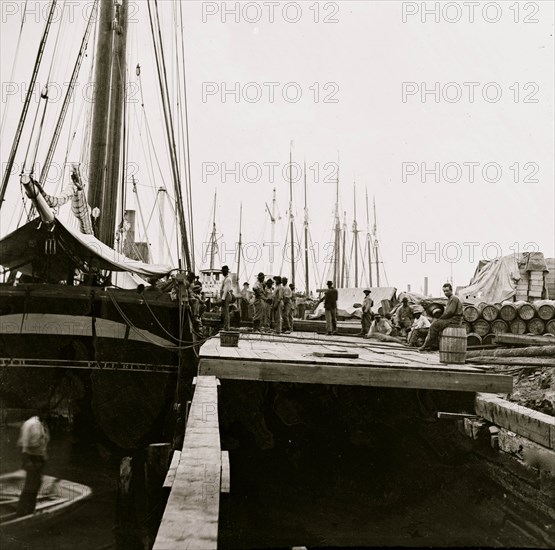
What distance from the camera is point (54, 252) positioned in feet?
35.1

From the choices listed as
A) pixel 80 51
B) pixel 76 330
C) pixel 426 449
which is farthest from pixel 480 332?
pixel 80 51

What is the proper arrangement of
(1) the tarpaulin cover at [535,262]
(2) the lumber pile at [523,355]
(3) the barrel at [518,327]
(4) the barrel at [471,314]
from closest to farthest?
(2) the lumber pile at [523,355] < (4) the barrel at [471,314] < (3) the barrel at [518,327] < (1) the tarpaulin cover at [535,262]

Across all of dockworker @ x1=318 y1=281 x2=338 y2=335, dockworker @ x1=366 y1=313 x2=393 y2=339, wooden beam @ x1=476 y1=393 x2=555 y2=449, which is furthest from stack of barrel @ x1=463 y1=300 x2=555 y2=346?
wooden beam @ x1=476 y1=393 x2=555 y2=449

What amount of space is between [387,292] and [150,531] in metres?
20.6

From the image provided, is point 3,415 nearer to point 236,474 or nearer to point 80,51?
point 236,474

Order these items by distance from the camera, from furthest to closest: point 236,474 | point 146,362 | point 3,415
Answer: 1. point 146,362
2. point 3,415
3. point 236,474

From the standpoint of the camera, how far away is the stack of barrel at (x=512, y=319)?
55.8 feet

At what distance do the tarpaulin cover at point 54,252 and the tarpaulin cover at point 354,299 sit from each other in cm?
1539

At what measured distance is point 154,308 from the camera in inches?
428

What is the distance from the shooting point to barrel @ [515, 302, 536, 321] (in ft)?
56.2

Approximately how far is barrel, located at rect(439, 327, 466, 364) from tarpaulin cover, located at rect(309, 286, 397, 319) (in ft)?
52.5

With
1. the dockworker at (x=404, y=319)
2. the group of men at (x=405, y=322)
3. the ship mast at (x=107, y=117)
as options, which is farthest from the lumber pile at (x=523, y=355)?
the ship mast at (x=107, y=117)

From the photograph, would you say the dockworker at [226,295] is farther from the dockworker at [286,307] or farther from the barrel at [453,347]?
the barrel at [453,347]

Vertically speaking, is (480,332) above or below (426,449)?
above
